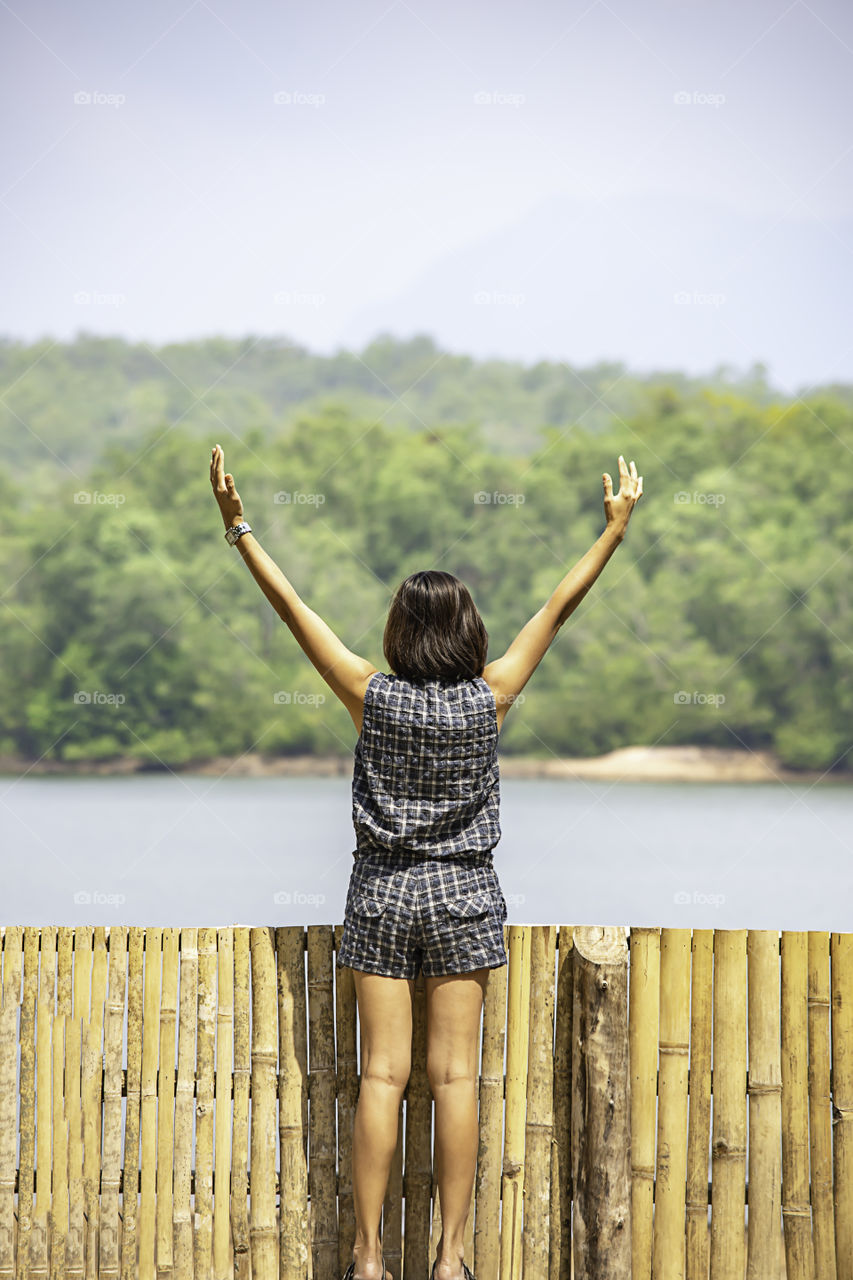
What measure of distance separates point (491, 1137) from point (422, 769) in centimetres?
83

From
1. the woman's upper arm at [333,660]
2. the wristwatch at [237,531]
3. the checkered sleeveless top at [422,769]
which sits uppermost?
the wristwatch at [237,531]

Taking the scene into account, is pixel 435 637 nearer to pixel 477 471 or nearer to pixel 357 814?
pixel 357 814

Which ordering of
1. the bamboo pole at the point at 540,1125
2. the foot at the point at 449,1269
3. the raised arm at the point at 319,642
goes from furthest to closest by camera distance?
1. the bamboo pole at the point at 540,1125
2. the raised arm at the point at 319,642
3. the foot at the point at 449,1269

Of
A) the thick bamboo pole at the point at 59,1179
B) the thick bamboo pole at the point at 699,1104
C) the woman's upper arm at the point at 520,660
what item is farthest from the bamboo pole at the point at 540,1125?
the thick bamboo pole at the point at 59,1179

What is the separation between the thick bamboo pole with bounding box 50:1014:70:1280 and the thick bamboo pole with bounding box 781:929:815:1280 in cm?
154

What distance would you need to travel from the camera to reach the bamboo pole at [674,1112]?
2.72 meters

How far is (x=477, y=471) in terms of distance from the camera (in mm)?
32688

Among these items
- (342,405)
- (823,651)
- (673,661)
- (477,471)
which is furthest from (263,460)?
(823,651)

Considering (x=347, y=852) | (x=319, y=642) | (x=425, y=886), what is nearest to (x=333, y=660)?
(x=319, y=642)

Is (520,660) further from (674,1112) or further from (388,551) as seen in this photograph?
(388,551)

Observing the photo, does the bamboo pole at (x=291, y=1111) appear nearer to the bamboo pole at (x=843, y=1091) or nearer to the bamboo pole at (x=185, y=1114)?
the bamboo pole at (x=185, y=1114)

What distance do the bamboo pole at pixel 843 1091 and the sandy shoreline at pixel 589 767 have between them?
2611 cm

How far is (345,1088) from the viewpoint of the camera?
2.82 meters

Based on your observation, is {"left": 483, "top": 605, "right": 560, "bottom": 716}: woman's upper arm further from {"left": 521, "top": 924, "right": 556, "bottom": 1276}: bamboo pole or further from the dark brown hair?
{"left": 521, "top": 924, "right": 556, "bottom": 1276}: bamboo pole
